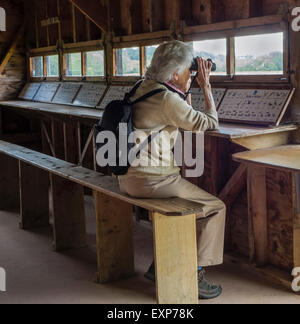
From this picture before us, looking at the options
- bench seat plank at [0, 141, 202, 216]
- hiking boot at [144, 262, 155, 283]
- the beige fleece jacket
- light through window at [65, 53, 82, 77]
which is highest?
light through window at [65, 53, 82, 77]

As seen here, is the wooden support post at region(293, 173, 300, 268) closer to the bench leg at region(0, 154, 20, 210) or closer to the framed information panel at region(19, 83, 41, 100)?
the bench leg at region(0, 154, 20, 210)

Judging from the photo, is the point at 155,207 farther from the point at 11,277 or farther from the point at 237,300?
the point at 11,277

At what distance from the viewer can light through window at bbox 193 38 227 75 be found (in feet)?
14.8

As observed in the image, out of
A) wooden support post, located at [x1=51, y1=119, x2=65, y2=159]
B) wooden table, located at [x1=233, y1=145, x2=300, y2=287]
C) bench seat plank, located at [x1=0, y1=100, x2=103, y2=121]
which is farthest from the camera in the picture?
wooden support post, located at [x1=51, y1=119, x2=65, y2=159]

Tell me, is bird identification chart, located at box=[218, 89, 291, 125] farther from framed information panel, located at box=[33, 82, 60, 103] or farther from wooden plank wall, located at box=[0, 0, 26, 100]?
wooden plank wall, located at box=[0, 0, 26, 100]

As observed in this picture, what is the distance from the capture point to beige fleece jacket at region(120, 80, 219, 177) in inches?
128

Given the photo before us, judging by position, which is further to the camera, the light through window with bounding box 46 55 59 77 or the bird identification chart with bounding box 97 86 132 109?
the light through window with bounding box 46 55 59 77

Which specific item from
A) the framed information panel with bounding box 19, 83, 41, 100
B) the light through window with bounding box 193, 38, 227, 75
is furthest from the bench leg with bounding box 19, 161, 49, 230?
the framed information panel with bounding box 19, 83, 41, 100

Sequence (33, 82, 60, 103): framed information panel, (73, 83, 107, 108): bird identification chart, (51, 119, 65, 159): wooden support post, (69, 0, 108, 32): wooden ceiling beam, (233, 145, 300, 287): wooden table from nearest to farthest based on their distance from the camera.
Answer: (233, 145, 300, 287): wooden table < (69, 0, 108, 32): wooden ceiling beam < (73, 83, 107, 108): bird identification chart < (51, 119, 65, 159): wooden support post < (33, 82, 60, 103): framed information panel

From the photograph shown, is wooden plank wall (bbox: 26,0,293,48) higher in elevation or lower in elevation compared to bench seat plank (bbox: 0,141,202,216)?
higher

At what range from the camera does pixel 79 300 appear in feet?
12.1

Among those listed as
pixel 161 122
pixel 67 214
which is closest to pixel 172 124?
pixel 161 122

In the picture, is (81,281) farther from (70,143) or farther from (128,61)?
(70,143)

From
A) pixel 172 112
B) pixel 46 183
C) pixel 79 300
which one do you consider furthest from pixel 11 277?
pixel 172 112
